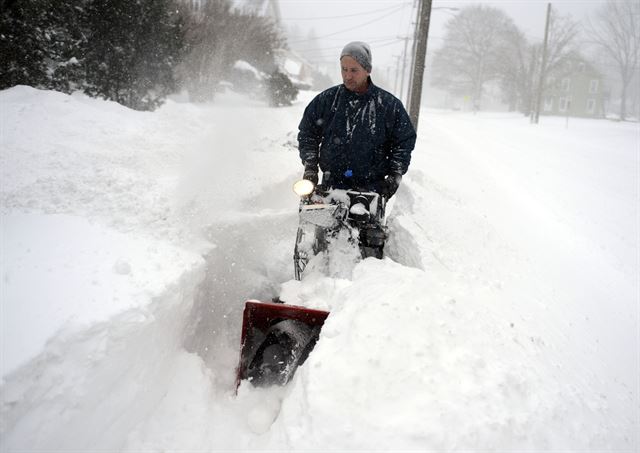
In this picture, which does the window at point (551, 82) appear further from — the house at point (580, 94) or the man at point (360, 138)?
the man at point (360, 138)

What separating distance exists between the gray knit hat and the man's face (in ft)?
0.08

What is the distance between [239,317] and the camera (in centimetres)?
377

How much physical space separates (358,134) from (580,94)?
64.7m

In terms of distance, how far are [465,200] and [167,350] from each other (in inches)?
256

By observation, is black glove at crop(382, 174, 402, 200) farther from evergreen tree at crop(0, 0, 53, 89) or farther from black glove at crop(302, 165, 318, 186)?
evergreen tree at crop(0, 0, 53, 89)

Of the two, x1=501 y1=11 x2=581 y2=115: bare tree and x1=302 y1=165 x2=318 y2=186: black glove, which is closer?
x1=302 y1=165 x2=318 y2=186: black glove

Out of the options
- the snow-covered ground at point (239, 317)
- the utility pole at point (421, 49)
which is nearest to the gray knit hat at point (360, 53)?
the snow-covered ground at point (239, 317)

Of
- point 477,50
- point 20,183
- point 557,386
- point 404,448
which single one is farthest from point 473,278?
point 477,50

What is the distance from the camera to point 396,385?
198 cm

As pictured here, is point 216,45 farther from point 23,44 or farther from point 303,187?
point 303,187

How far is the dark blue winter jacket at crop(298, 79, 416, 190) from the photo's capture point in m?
3.27

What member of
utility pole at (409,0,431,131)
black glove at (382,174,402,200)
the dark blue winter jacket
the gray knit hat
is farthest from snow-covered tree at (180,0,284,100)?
black glove at (382,174,402,200)

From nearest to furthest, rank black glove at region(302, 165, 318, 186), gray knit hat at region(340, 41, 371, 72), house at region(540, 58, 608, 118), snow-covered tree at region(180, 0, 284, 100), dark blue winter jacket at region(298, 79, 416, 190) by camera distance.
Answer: gray knit hat at region(340, 41, 371, 72), dark blue winter jacket at region(298, 79, 416, 190), black glove at region(302, 165, 318, 186), snow-covered tree at region(180, 0, 284, 100), house at region(540, 58, 608, 118)

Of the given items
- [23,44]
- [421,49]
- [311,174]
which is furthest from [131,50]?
[311,174]
